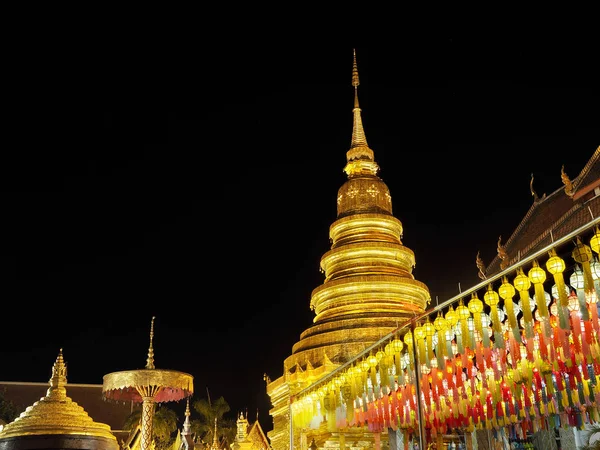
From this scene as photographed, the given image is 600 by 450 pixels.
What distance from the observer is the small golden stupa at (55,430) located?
748 cm

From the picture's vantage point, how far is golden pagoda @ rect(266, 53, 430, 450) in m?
19.1

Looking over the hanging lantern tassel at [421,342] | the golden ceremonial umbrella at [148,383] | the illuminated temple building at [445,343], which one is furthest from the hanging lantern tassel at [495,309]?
the golden ceremonial umbrella at [148,383]

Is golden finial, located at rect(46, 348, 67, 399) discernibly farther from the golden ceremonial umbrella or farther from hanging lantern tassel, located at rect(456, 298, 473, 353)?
hanging lantern tassel, located at rect(456, 298, 473, 353)

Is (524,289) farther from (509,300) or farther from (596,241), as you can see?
(596,241)

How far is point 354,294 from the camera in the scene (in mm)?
20766

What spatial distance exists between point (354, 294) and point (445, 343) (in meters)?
11.3

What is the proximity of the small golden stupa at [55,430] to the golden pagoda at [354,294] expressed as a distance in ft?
30.9

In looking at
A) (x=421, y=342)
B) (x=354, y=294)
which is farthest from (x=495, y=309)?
(x=354, y=294)

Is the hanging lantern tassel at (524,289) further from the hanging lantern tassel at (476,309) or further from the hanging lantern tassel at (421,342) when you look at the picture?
the hanging lantern tassel at (421,342)

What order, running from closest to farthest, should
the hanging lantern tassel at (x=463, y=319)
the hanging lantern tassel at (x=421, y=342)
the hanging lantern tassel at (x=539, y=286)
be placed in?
the hanging lantern tassel at (x=539, y=286)
the hanging lantern tassel at (x=463, y=319)
the hanging lantern tassel at (x=421, y=342)

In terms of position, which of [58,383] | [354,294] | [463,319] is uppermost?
[354,294]

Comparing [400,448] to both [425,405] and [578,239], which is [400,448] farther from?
[578,239]

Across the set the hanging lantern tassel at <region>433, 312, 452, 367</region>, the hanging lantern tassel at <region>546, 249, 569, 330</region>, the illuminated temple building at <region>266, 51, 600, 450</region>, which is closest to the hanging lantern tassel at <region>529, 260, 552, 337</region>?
the illuminated temple building at <region>266, 51, 600, 450</region>

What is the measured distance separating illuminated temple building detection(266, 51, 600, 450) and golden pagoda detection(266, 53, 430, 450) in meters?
0.05
